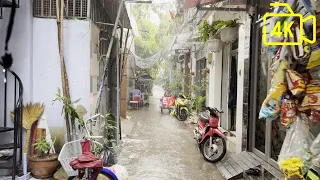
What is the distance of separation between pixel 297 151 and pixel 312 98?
0.45 metres

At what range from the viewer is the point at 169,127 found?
9.85m

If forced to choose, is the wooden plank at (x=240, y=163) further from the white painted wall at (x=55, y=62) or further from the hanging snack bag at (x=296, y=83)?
the white painted wall at (x=55, y=62)

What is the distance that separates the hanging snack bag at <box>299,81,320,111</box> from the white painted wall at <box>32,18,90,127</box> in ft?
9.99

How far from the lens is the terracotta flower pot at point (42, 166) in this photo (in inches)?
163

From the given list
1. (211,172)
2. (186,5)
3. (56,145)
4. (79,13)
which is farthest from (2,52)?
(211,172)

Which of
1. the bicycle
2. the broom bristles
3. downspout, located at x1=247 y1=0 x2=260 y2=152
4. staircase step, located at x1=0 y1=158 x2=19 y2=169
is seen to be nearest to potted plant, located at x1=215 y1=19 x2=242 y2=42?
downspout, located at x1=247 y1=0 x2=260 y2=152

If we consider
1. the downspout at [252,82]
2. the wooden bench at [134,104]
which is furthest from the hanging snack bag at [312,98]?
the wooden bench at [134,104]

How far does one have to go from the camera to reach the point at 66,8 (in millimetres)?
4441

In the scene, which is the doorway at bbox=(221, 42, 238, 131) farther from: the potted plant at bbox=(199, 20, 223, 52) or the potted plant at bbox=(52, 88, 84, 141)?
the potted plant at bbox=(52, 88, 84, 141)

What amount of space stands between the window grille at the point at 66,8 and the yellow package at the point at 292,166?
339cm

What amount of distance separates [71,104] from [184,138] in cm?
437

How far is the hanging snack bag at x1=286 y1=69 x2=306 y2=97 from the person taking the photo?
244 centimetres

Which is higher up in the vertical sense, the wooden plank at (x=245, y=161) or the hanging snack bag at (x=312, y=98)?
the hanging snack bag at (x=312, y=98)

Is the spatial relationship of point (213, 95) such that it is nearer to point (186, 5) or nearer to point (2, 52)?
point (186, 5)
